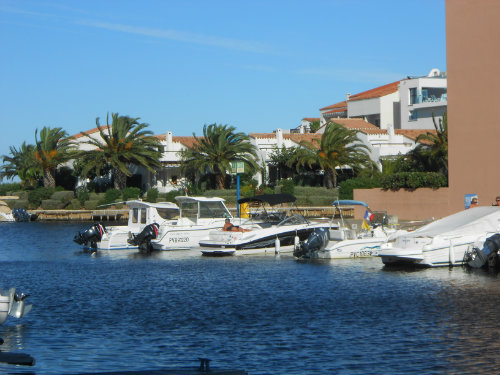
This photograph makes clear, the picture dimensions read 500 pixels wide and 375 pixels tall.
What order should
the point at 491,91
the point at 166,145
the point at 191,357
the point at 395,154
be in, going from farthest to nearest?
the point at 166,145 → the point at 395,154 → the point at 491,91 → the point at 191,357

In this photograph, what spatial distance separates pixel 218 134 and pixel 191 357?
5565 cm

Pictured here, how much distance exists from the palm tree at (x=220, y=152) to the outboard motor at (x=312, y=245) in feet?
125

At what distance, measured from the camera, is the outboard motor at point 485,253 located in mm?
24938

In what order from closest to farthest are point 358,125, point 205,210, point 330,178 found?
point 205,210
point 330,178
point 358,125

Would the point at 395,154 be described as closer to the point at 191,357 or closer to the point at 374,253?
the point at 374,253

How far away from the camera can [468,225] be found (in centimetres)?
2595

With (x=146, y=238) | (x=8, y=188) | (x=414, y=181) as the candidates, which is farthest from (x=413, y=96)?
(x=146, y=238)

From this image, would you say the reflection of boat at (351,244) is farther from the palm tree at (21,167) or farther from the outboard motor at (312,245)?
the palm tree at (21,167)

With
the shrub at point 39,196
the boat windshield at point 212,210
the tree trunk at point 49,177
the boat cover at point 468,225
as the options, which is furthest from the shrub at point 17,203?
the boat cover at point 468,225

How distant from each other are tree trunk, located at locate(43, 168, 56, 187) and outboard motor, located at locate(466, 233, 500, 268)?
191 ft

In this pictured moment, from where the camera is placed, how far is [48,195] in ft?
252

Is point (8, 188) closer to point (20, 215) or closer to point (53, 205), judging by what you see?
point (53, 205)

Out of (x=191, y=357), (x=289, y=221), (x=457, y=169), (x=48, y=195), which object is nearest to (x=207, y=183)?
(x=48, y=195)

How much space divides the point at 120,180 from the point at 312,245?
4628 centimetres
